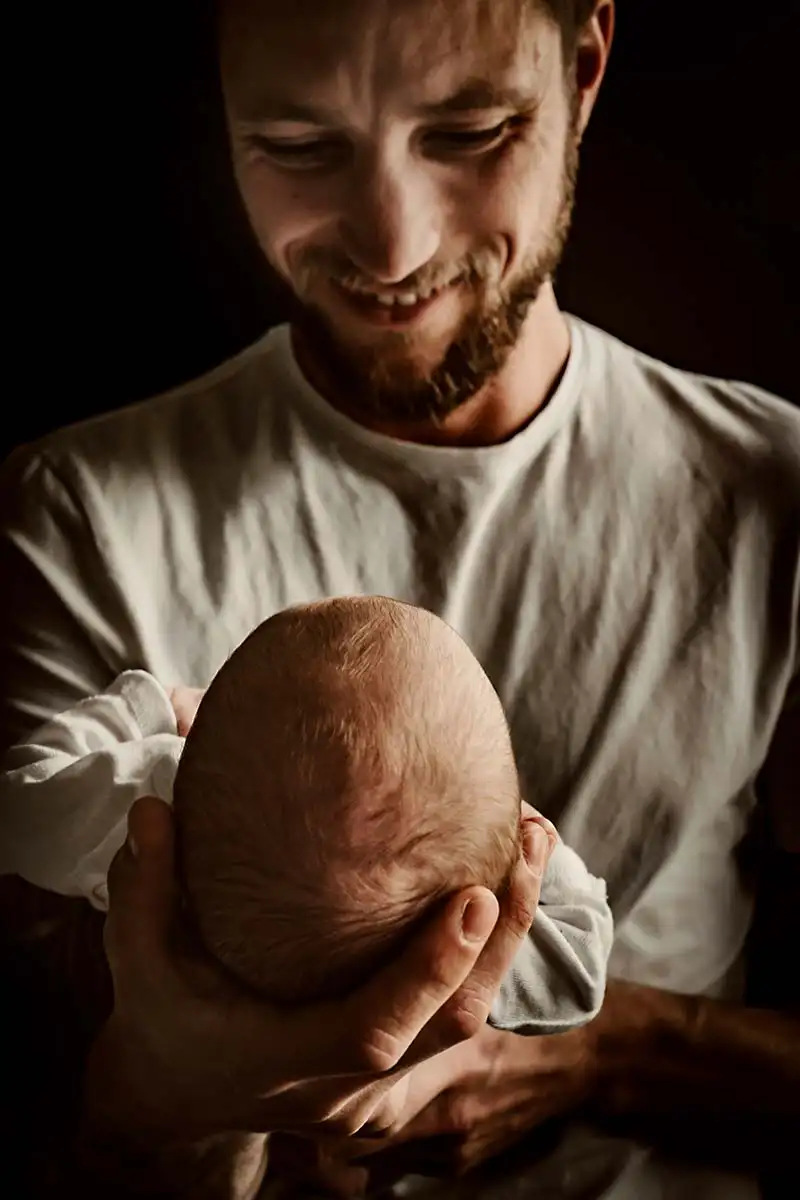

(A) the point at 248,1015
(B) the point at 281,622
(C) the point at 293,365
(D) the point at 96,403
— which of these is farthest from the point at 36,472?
Answer: (A) the point at 248,1015

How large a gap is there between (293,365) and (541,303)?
6.9 inches

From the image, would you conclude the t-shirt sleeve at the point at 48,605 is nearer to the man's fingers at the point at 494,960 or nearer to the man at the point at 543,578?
the man at the point at 543,578

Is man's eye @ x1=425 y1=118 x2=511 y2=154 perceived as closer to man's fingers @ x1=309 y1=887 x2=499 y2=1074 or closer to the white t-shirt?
the white t-shirt

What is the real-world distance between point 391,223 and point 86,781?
373mm

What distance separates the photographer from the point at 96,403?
823 mm

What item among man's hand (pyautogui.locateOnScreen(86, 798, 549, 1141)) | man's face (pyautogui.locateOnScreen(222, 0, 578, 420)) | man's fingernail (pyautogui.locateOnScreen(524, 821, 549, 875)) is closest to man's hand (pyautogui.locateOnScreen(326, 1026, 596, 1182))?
man's hand (pyautogui.locateOnScreen(86, 798, 549, 1141))

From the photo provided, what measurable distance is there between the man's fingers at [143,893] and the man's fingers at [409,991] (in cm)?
11

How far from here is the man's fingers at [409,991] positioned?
58cm

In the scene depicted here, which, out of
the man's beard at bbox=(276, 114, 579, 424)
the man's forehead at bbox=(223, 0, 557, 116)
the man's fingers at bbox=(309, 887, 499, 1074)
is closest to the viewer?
the man's fingers at bbox=(309, 887, 499, 1074)

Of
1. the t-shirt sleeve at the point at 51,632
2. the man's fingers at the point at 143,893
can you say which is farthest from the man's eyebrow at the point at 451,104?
the man's fingers at the point at 143,893

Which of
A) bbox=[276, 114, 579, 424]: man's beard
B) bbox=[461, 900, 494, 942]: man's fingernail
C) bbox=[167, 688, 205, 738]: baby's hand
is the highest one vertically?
bbox=[276, 114, 579, 424]: man's beard

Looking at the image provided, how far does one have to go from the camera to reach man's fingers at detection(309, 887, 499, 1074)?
0.58m

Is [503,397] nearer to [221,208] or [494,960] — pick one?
[221,208]

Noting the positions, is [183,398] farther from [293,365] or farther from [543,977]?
[543,977]
